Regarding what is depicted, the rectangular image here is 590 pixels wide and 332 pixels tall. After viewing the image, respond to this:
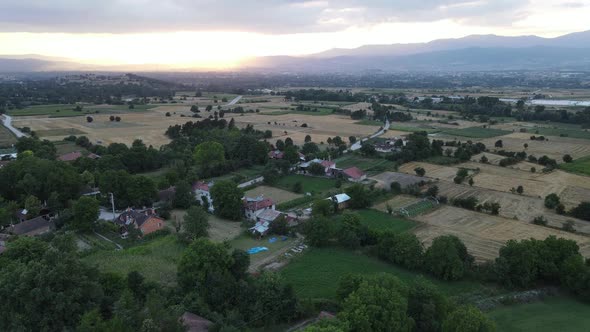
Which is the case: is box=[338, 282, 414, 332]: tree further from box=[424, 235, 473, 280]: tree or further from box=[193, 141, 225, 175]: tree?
box=[193, 141, 225, 175]: tree

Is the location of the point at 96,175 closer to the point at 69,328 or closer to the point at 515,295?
the point at 69,328

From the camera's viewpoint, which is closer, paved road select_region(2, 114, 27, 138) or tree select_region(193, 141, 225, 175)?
tree select_region(193, 141, 225, 175)

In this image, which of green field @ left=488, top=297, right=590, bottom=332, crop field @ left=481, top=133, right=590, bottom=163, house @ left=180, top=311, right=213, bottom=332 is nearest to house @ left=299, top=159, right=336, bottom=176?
crop field @ left=481, top=133, right=590, bottom=163

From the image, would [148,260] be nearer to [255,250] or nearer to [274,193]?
[255,250]

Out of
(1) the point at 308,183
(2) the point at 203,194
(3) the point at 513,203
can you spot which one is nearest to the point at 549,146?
(3) the point at 513,203

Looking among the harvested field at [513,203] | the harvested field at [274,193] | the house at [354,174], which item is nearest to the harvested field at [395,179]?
the house at [354,174]

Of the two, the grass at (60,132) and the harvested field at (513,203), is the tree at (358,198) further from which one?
the grass at (60,132)

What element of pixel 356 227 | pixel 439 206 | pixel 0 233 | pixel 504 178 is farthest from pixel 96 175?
pixel 504 178
